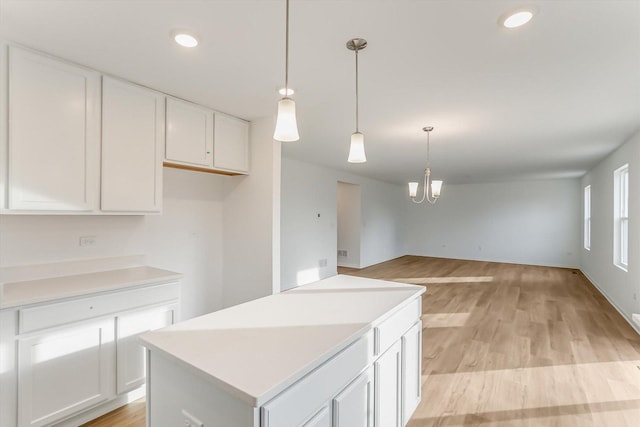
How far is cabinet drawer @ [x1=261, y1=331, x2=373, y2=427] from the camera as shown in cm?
95

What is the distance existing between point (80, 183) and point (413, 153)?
4355 millimetres

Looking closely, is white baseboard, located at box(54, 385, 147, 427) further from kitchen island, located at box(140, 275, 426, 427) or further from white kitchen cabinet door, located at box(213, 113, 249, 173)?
white kitchen cabinet door, located at box(213, 113, 249, 173)

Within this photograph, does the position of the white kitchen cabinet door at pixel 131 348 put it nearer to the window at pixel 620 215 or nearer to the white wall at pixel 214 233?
the white wall at pixel 214 233

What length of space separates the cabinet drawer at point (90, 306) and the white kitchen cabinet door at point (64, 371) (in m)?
0.06

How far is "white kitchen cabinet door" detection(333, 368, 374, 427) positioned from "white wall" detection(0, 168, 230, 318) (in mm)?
2317

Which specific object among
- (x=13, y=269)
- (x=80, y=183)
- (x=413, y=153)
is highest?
(x=413, y=153)

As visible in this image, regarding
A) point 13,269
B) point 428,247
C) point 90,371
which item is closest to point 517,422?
point 90,371

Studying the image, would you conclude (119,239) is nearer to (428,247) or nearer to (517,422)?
(517,422)

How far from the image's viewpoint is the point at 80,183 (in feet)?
7.09

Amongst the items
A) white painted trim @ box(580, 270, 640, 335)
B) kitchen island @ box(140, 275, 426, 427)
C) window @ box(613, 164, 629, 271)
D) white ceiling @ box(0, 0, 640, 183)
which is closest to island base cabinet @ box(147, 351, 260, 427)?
kitchen island @ box(140, 275, 426, 427)

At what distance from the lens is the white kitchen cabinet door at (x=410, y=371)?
1900 mm

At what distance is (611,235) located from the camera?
482 centimetres

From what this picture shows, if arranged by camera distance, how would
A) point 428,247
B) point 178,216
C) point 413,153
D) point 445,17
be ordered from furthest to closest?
1. point 428,247
2. point 413,153
3. point 178,216
4. point 445,17

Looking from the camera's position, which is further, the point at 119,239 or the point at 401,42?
the point at 119,239
